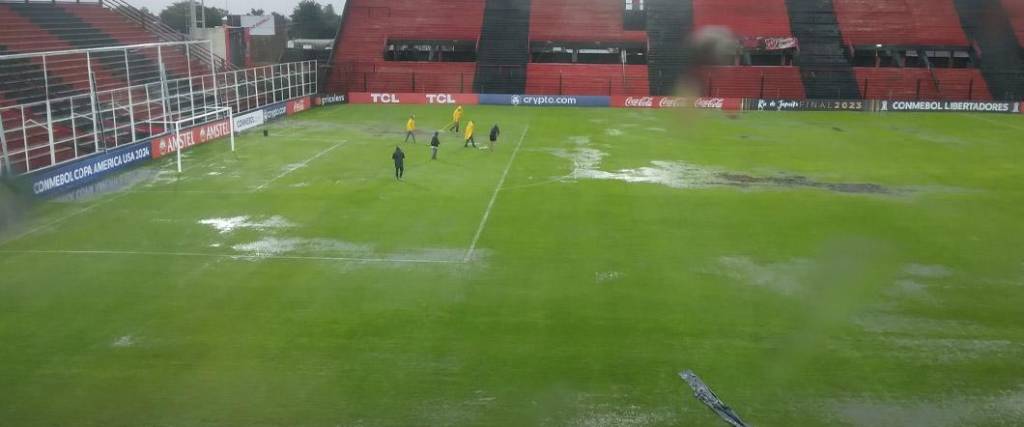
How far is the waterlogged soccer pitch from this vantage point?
12.3 meters

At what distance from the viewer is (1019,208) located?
25.8 meters

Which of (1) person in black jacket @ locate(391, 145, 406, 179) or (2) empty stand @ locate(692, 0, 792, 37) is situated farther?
(2) empty stand @ locate(692, 0, 792, 37)

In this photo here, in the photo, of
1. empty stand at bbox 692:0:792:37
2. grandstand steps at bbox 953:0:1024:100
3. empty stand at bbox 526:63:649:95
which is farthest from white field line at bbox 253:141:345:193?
grandstand steps at bbox 953:0:1024:100

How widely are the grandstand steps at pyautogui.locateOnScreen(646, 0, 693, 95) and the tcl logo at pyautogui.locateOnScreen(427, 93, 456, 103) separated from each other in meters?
14.2

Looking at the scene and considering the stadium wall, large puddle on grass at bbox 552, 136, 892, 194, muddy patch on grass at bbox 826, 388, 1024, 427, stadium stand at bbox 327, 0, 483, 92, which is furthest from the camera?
stadium stand at bbox 327, 0, 483, 92

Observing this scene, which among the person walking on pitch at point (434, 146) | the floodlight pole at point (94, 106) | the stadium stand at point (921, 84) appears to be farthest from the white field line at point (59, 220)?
the stadium stand at point (921, 84)

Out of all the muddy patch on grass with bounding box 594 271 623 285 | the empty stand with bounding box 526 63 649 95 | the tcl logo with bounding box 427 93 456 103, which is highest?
the empty stand with bounding box 526 63 649 95

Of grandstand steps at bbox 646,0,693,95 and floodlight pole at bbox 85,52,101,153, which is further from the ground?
grandstand steps at bbox 646,0,693,95

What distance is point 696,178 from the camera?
3012 cm

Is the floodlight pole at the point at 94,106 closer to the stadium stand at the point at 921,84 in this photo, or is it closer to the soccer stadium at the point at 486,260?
the soccer stadium at the point at 486,260

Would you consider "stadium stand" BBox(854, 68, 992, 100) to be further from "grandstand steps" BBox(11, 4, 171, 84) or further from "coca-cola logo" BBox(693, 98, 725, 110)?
"grandstand steps" BBox(11, 4, 171, 84)

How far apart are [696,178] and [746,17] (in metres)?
40.3

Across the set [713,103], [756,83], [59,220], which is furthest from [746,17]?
[59,220]

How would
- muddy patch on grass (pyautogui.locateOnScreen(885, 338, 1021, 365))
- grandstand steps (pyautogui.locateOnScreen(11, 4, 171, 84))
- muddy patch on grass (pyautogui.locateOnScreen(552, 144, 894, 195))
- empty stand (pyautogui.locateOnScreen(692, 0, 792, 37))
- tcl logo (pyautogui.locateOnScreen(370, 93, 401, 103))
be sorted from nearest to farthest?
1. muddy patch on grass (pyautogui.locateOnScreen(885, 338, 1021, 365))
2. muddy patch on grass (pyautogui.locateOnScreen(552, 144, 894, 195))
3. grandstand steps (pyautogui.locateOnScreen(11, 4, 171, 84))
4. tcl logo (pyautogui.locateOnScreen(370, 93, 401, 103))
5. empty stand (pyautogui.locateOnScreen(692, 0, 792, 37))
